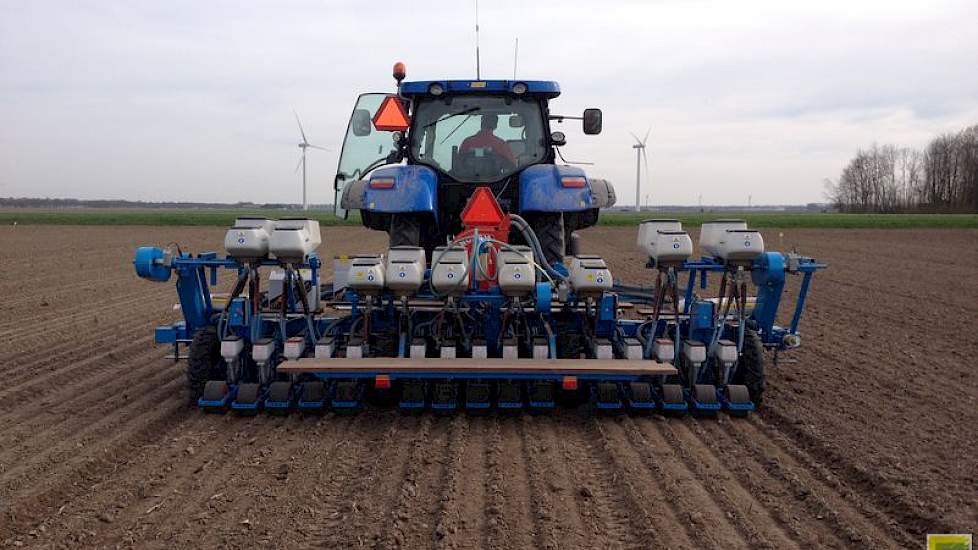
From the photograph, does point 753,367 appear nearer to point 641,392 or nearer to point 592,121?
point 641,392

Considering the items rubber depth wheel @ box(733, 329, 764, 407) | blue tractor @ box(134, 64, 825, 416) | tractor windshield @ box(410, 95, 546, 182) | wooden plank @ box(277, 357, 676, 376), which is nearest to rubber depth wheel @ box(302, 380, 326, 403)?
blue tractor @ box(134, 64, 825, 416)

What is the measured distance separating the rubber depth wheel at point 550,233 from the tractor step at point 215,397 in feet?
9.02

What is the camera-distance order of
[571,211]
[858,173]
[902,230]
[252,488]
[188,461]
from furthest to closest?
1. [858,173]
2. [902,230]
3. [571,211]
4. [188,461]
5. [252,488]

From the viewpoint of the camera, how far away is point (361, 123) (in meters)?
6.75

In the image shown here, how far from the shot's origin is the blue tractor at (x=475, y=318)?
5402 mm

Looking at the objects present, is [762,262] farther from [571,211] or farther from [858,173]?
[858,173]

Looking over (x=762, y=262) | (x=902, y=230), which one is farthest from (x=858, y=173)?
(x=762, y=262)

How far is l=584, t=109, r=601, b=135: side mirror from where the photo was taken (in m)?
6.90

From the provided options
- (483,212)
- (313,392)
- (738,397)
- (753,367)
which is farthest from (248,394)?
(753,367)

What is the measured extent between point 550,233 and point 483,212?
28.4 inches

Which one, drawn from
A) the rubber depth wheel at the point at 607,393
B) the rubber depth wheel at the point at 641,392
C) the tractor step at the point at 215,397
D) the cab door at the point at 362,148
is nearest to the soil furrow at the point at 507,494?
the rubber depth wheel at the point at 607,393

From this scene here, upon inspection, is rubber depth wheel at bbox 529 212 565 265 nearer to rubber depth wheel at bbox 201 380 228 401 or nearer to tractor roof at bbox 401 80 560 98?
tractor roof at bbox 401 80 560 98

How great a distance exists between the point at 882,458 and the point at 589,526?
82.6 inches

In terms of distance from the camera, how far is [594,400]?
18.1 feet
